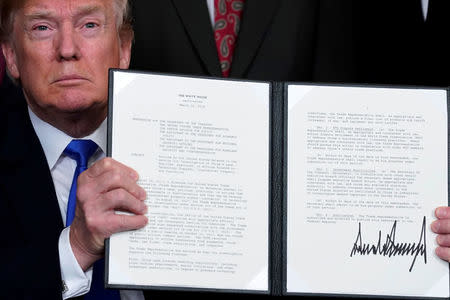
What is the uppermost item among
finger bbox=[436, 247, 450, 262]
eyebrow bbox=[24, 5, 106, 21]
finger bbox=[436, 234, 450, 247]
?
eyebrow bbox=[24, 5, 106, 21]

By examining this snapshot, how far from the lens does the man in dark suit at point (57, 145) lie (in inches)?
77.4

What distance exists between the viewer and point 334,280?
1974 millimetres

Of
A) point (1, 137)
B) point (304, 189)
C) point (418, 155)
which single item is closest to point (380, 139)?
point (418, 155)

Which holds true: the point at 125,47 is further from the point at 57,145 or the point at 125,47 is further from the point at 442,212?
the point at 442,212

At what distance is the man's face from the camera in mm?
2230

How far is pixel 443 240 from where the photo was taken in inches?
77.6

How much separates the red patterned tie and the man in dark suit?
0.31 meters

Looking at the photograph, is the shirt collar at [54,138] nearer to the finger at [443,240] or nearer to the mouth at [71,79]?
the mouth at [71,79]

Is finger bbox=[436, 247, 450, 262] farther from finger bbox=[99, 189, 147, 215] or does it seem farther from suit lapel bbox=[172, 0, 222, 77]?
suit lapel bbox=[172, 0, 222, 77]

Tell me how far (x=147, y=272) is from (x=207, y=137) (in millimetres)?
350

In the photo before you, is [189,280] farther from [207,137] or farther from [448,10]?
[448,10]
